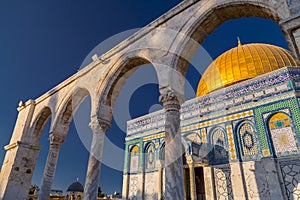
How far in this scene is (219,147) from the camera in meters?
8.83

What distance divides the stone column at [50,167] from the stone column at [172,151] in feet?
13.5

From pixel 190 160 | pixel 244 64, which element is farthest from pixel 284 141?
pixel 244 64

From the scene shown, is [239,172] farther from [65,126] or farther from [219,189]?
[65,126]

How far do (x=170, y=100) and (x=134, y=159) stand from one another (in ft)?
28.4

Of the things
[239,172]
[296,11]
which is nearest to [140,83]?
[296,11]

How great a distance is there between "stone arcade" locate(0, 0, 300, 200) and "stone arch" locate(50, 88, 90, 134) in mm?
29

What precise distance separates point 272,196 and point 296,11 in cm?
609

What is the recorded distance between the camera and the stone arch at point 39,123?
24.6 ft

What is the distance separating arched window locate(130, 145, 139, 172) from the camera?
11344 millimetres

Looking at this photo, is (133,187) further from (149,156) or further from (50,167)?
(50,167)

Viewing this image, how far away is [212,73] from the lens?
13062 mm

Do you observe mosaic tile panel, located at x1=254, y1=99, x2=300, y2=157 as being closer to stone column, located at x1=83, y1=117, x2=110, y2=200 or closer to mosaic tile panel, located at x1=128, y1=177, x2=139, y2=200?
stone column, located at x1=83, y1=117, x2=110, y2=200

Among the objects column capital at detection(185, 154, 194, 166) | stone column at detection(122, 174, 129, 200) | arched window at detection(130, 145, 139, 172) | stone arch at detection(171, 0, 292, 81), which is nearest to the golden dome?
column capital at detection(185, 154, 194, 166)

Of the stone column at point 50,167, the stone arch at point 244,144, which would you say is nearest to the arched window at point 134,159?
the stone arch at point 244,144
